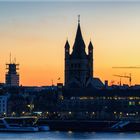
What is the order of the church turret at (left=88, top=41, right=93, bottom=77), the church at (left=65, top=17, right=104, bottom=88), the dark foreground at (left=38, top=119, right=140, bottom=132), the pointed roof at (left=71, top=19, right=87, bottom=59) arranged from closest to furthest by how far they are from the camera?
1. the dark foreground at (left=38, top=119, right=140, bottom=132)
2. the church at (left=65, top=17, right=104, bottom=88)
3. the pointed roof at (left=71, top=19, right=87, bottom=59)
4. the church turret at (left=88, top=41, right=93, bottom=77)

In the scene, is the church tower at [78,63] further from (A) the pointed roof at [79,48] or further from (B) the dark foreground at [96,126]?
(B) the dark foreground at [96,126]

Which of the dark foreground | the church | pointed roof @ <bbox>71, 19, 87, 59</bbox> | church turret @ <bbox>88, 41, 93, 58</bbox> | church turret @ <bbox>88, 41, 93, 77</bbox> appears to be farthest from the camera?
church turret @ <bbox>88, 41, 93, 58</bbox>

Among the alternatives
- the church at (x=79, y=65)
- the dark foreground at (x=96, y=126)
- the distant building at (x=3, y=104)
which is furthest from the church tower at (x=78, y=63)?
the dark foreground at (x=96, y=126)

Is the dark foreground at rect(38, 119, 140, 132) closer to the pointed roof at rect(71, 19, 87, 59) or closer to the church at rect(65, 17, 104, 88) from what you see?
the church at rect(65, 17, 104, 88)

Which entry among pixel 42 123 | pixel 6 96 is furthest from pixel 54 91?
pixel 42 123

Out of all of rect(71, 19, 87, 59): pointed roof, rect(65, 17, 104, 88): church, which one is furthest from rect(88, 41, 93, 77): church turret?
rect(71, 19, 87, 59): pointed roof

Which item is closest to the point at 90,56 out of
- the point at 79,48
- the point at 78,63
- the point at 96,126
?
the point at 79,48

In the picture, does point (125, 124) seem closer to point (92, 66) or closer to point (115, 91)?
point (115, 91)

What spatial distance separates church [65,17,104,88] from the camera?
189 meters

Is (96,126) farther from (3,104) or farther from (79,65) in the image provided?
(79,65)

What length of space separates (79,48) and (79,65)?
332 cm

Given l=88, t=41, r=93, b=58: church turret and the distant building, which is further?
l=88, t=41, r=93, b=58: church turret

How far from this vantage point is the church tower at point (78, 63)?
189625mm

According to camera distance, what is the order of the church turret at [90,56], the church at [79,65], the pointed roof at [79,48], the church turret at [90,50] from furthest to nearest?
1. the church turret at [90,50]
2. the church turret at [90,56]
3. the pointed roof at [79,48]
4. the church at [79,65]
